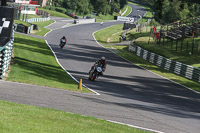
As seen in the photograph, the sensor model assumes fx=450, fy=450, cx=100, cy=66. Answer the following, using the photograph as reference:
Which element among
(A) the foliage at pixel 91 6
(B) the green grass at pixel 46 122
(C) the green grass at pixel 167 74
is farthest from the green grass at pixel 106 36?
(B) the green grass at pixel 46 122

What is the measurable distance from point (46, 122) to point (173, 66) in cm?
→ 3123

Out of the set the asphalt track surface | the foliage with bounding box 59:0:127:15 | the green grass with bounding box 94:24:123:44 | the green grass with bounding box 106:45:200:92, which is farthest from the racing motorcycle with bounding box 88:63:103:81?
the foliage with bounding box 59:0:127:15

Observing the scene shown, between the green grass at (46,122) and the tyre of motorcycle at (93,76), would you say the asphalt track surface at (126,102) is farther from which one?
the green grass at (46,122)

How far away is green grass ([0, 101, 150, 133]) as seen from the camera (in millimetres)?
9752

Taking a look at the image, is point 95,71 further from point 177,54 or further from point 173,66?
point 177,54

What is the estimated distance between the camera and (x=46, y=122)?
10906 millimetres

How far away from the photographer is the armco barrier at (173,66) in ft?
119

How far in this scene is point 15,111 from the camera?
11797 mm

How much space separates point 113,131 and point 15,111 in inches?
104

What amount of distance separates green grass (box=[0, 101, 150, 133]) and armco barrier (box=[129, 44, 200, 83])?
24057 mm

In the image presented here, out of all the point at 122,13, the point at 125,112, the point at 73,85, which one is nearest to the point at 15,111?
the point at 125,112

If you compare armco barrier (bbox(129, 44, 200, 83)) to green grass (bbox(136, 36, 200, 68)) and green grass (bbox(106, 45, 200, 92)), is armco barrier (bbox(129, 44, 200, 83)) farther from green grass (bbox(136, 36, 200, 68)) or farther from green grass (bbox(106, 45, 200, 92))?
green grass (bbox(136, 36, 200, 68))

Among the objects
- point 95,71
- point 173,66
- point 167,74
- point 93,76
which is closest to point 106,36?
point 173,66

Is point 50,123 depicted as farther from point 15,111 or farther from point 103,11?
point 103,11
